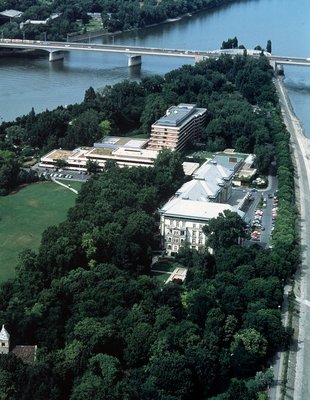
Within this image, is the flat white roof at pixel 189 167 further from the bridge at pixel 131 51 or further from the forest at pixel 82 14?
the forest at pixel 82 14

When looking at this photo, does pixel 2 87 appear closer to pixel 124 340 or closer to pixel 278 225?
pixel 278 225

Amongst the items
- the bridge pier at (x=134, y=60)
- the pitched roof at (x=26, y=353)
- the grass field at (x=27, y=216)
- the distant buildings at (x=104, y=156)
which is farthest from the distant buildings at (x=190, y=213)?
the bridge pier at (x=134, y=60)

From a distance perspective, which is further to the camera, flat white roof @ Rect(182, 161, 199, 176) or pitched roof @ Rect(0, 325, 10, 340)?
flat white roof @ Rect(182, 161, 199, 176)

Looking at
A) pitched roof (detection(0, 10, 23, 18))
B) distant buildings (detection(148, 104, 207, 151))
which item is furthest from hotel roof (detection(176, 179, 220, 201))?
pitched roof (detection(0, 10, 23, 18))

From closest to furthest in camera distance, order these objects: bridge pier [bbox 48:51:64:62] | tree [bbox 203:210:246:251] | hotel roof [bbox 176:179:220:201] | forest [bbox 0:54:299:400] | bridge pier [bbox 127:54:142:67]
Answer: forest [bbox 0:54:299:400] < tree [bbox 203:210:246:251] < hotel roof [bbox 176:179:220:201] < bridge pier [bbox 127:54:142:67] < bridge pier [bbox 48:51:64:62]

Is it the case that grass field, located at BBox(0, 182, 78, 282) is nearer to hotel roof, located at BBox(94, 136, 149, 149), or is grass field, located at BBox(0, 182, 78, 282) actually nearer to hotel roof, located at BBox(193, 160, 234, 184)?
hotel roof, located at BBox(94, 136, 149, 149)
